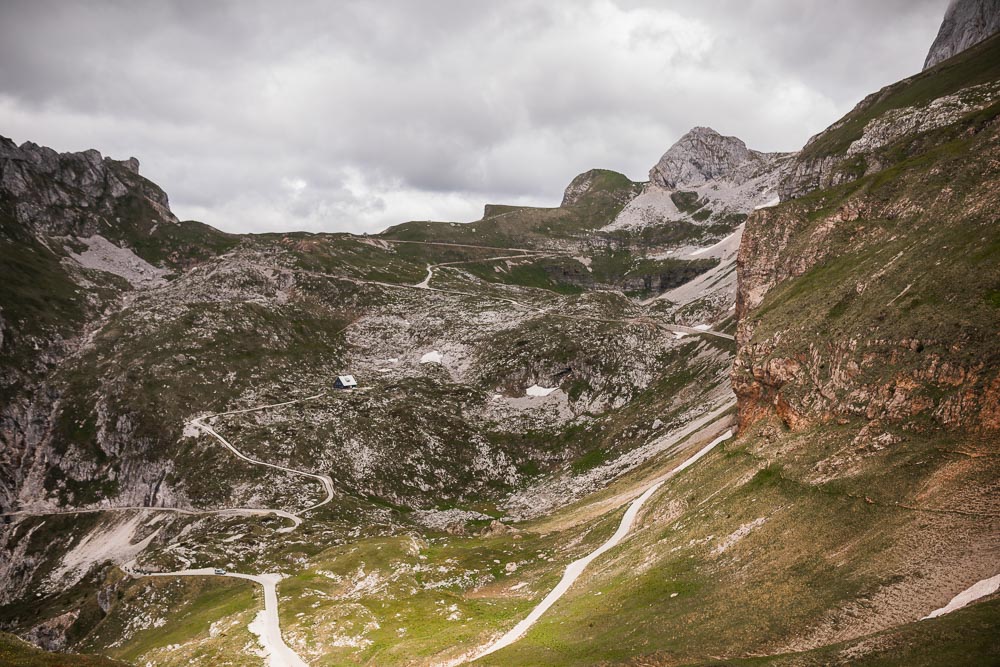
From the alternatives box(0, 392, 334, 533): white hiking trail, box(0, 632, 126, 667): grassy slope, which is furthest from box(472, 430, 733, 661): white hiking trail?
box(0, 392, 334, 533): white hiking trail

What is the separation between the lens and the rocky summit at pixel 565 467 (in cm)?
3734

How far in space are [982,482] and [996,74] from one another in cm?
19014

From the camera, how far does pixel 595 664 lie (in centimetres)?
3744

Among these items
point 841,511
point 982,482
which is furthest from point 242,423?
point 982,482

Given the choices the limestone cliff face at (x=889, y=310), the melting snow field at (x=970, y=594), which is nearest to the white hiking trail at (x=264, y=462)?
the limestone cliff face at (x=889, y=310)

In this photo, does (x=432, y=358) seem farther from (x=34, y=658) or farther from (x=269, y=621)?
(x=34, y=658)

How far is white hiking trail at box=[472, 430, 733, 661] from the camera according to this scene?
50250mm

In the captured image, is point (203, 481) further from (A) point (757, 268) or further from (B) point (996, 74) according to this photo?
(B) point (996, 74)

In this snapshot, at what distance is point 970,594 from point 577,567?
42079 millimetres

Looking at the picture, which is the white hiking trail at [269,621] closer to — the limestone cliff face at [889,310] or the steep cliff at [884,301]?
the limestone cliff face at [889,310]

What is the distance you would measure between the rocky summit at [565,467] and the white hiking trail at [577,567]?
574 mm

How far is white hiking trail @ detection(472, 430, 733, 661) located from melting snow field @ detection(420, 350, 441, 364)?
348ft

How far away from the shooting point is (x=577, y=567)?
65.5 meters

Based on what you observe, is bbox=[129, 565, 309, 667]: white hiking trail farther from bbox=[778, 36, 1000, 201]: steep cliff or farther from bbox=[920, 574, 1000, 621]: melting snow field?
bbox=[778, 36, 1000, 201]: steep cliff
